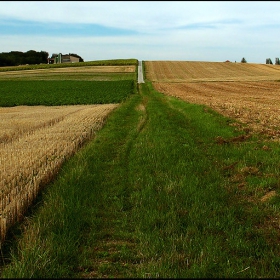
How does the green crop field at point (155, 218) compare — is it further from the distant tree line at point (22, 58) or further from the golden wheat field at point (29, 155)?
the distant tree line at point (22, 58)

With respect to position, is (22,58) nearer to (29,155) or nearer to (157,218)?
(29,155)

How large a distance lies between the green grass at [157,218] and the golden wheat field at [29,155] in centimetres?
29

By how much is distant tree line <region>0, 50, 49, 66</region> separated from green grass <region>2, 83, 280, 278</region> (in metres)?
115

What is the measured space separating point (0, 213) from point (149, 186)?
8.91 feet

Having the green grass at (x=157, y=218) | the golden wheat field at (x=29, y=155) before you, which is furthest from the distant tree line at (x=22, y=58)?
the green grass at (x=157, y=218)

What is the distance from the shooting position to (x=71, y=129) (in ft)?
43.6

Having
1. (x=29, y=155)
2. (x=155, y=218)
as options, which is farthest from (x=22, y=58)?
(x=155, y=218)

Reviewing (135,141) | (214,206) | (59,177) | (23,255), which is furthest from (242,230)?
(135,141)

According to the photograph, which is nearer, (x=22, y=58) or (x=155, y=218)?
(x=155, y=218)

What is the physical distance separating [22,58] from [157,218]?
129m

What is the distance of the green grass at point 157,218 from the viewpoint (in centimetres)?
398

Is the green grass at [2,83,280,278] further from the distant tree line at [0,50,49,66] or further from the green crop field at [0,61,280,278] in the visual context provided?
the distant tree line at [0,50,49,66]

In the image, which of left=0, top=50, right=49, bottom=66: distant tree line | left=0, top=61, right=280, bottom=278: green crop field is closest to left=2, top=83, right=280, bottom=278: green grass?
left=0, top=61, right=280, bottom=278: green crop field

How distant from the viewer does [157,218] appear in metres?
5.15
